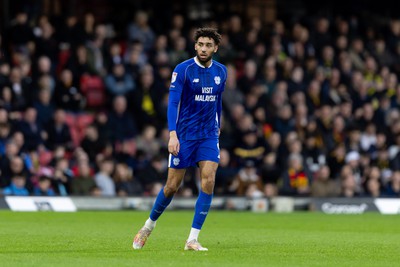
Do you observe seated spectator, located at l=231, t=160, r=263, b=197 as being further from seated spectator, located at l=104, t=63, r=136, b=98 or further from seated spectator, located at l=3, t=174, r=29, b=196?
seated spectator, located at l=3, t=174, r=29, b=196

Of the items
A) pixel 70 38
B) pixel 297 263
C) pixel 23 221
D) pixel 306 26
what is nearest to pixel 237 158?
pixel 70 38

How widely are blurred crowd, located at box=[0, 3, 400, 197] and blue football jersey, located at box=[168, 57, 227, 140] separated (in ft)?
30.4

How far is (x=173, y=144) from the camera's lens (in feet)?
39.3

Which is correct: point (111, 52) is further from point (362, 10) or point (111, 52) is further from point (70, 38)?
point (362, 10)

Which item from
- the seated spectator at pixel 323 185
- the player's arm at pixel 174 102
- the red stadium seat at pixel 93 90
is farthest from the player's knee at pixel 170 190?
the seated spectator at pixel 323 185

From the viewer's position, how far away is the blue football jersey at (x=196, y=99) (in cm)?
1244

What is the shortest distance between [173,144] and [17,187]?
10.2 meters

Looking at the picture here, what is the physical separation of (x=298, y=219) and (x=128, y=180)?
177 inches

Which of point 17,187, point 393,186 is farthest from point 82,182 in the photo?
point 393,186

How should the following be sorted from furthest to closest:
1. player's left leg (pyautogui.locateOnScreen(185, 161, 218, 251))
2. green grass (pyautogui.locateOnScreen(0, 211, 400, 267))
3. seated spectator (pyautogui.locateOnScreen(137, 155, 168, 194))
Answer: seated spectator (pyautogui.locateOnScreen(137, 155, 168, 194)) → player's left leg (pyautogui.locateOnScreen(185, 161, 218, 251)) → green grass (pyautogui.locateOnScreen(0, 211, 400, 267))

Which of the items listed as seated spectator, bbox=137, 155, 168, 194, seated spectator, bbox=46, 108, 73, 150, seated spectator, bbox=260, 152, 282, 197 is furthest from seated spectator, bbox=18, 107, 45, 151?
seated spectator, bbox=260, 152, 282, 197

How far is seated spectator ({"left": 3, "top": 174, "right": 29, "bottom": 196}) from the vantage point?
21500 mm

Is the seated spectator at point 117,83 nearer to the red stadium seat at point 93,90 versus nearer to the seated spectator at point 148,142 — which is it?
the red stadium seat at point 93,90

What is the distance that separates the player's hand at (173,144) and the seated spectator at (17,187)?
9.97m
